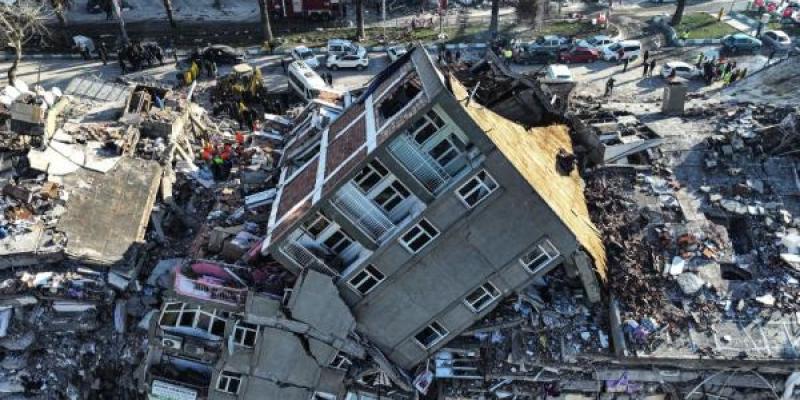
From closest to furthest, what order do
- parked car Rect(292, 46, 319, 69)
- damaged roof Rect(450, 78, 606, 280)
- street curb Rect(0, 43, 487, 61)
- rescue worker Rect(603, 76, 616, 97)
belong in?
damaged roof Rect(450, 78, 606, 280) → rescue worker Rect(603, 76, 616, 97) → parked car Rect(292, 46, 319, 69) → street curb Rect(0, 43, 487, 61)

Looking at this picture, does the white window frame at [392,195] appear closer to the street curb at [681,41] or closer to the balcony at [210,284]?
the balcony at [210,284]

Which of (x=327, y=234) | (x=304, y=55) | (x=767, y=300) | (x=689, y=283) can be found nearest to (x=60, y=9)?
→ (x=304, y=55)

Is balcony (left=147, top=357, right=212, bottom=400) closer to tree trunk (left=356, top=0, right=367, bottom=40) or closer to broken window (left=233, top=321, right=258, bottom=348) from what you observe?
broken window (left=233, top=321, right=258, bottom=348)

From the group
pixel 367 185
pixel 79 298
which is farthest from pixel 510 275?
pixel 79 298

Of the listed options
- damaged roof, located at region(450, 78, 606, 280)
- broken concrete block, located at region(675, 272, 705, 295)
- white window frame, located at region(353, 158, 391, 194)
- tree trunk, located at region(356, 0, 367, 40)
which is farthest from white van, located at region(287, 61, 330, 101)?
broken concrete block, located at region(675, 272, 705, 295)

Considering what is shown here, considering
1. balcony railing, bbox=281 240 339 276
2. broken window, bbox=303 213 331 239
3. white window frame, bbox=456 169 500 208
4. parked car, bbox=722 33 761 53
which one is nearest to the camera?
white window frame, bbox=456 169 500 208

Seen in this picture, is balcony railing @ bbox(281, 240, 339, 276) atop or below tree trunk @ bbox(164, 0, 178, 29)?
below

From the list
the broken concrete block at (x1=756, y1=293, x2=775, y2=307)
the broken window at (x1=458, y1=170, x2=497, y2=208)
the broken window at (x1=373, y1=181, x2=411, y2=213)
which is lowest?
the broken concrete block at (x1=756, y1=293, x2=775, y2=307)

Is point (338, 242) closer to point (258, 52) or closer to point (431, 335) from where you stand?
point (431, 335)
